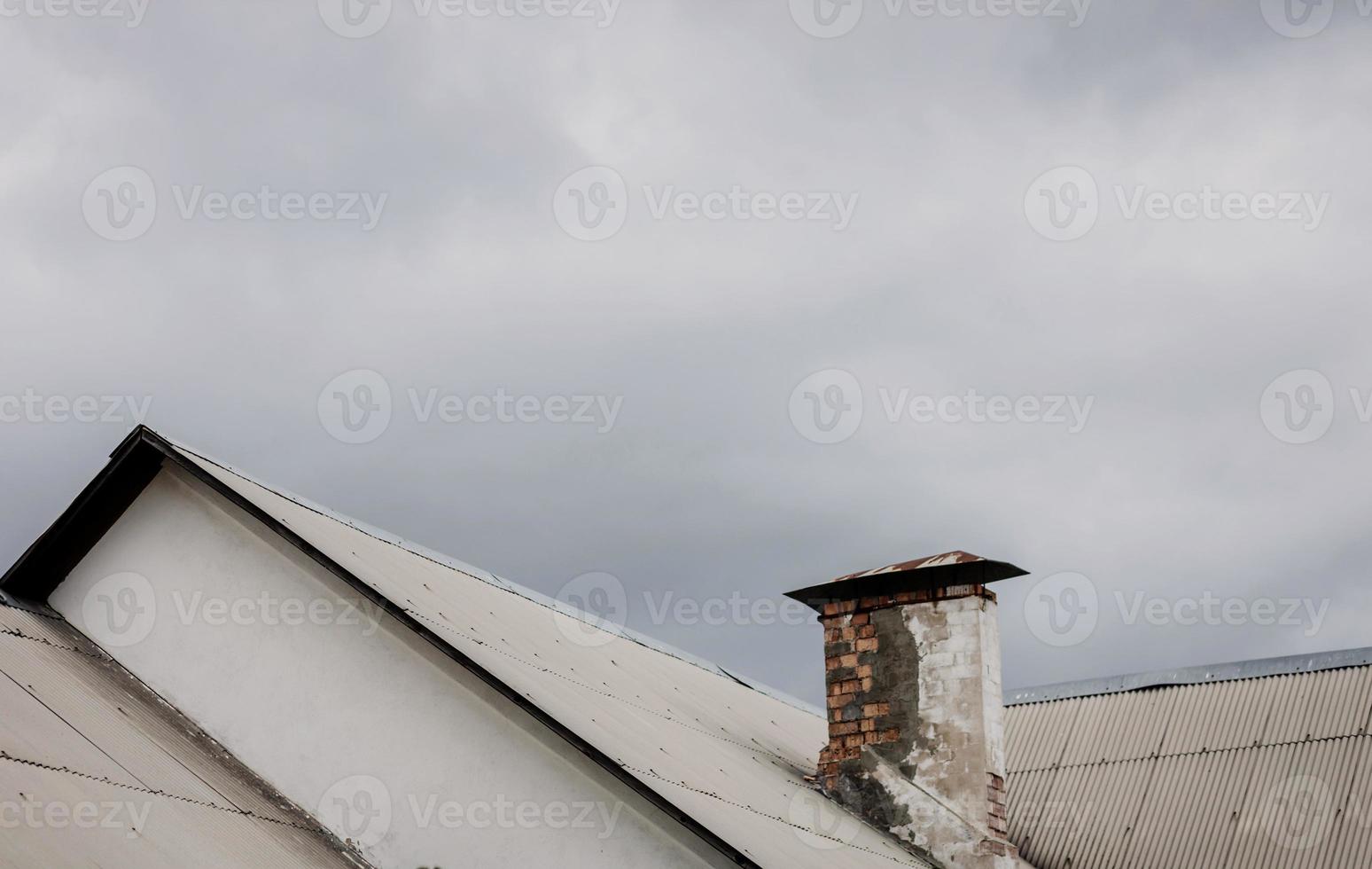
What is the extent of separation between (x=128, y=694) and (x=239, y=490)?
1535 mm

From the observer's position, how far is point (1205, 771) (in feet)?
46.2

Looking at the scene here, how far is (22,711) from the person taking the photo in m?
8.81

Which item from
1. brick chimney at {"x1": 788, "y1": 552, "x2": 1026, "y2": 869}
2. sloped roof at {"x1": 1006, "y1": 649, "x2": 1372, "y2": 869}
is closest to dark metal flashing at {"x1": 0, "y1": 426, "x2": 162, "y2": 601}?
brick chimney at {"x1": 788, "y1": 552, "x2": 1026, "y2": 869}

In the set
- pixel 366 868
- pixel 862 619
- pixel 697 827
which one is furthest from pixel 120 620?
pixel 862 619

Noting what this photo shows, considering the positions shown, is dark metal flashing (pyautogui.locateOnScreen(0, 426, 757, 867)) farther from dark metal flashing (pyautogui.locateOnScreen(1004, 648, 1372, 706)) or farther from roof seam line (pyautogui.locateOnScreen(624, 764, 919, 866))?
dark metal flashing (pyautogui.locateOnScreen(1004, 648, 1372, 706))

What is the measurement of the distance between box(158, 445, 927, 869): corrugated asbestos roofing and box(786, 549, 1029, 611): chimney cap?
148 cm

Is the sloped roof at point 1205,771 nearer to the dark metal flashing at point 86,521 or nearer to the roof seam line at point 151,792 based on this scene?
the roof seam line at point 151,792

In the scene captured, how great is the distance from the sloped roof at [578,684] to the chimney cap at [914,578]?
1.48 m

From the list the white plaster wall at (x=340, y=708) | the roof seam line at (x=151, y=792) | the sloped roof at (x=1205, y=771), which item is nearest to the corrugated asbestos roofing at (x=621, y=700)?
the white plaster wall at (x=340, y=708)

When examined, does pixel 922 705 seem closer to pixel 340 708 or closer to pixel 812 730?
pixel 812 730

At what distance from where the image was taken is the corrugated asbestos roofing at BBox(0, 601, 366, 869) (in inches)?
301

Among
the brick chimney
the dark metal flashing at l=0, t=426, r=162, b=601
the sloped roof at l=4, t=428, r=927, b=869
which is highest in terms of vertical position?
the brick chimney

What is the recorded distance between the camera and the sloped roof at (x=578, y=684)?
32.2ft

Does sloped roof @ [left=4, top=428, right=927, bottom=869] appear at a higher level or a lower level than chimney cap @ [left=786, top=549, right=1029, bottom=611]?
lower
